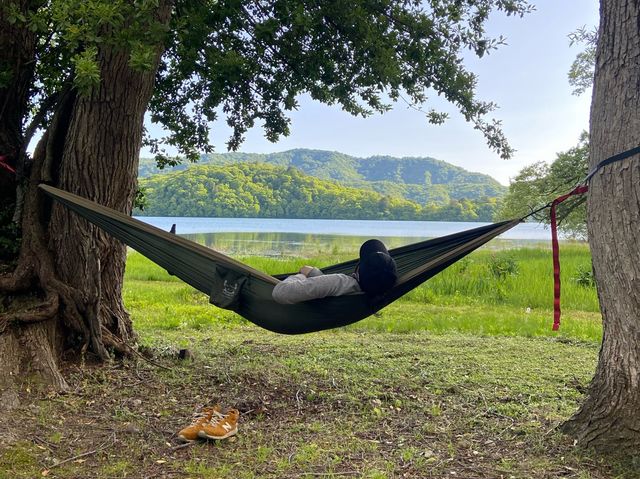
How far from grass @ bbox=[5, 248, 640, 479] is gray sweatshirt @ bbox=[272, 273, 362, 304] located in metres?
0.55

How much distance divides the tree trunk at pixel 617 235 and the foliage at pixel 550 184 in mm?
10963

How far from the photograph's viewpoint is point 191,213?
36.5 m

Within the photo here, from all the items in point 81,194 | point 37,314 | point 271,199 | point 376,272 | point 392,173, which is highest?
point 392,173

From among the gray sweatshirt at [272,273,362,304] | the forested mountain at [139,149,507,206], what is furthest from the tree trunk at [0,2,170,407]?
the forested mountain at [139,149,507,206]

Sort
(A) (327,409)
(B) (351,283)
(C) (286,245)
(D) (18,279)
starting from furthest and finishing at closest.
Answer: (C) (286,245), (D) (18,279), (A) (327,409), (B) (351,283)

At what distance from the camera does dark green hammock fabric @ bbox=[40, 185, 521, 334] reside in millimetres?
2346

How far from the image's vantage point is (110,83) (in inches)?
108

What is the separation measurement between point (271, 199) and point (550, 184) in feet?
95.1

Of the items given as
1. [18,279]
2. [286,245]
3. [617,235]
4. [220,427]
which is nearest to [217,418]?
[220,427]

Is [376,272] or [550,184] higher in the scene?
[550,184]

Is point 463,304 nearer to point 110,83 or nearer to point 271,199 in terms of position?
point 110,83

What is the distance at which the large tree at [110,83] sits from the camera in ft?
7.98

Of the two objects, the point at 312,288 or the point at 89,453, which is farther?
the point at 312,288

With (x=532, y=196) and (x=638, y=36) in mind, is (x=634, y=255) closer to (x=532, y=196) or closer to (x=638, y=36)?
(x=638, y=36)
